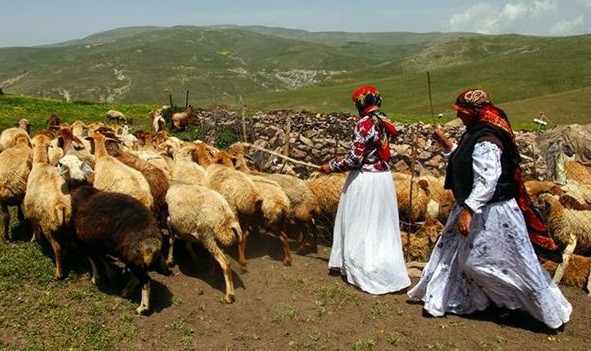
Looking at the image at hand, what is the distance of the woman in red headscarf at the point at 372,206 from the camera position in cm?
699

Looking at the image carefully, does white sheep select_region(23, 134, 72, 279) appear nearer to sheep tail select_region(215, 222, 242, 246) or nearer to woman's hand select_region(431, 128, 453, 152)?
sheep tail select_region(215, 222, 242, 246)

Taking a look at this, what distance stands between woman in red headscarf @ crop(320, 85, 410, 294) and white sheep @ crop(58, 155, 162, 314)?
269 centimetres

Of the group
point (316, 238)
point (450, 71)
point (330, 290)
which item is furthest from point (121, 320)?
point (450, 71)

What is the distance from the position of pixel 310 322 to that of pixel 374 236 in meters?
1.58

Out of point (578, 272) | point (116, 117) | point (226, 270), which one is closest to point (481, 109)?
point (578, 272)

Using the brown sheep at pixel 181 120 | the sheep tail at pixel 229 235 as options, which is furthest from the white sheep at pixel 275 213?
the brown sheep at pixel 181 120

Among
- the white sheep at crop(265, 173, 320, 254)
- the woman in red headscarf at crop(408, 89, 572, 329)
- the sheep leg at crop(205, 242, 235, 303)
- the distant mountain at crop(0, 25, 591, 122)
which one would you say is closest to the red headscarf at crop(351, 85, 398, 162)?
the woman in red headscarf at crop(408, 89, 572, 329)

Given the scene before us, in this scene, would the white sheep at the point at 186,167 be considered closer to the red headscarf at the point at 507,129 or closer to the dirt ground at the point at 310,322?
the dirt ground at the point at 310,322

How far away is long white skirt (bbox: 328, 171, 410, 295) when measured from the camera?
7.03m

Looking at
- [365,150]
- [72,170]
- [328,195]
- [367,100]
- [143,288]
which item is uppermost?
[367,100]

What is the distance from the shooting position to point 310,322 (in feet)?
20.4

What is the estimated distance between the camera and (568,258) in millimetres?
7652

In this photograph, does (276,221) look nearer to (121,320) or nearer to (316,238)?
(316,238)

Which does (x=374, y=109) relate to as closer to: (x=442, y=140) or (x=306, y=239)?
(x=442, y=140)
